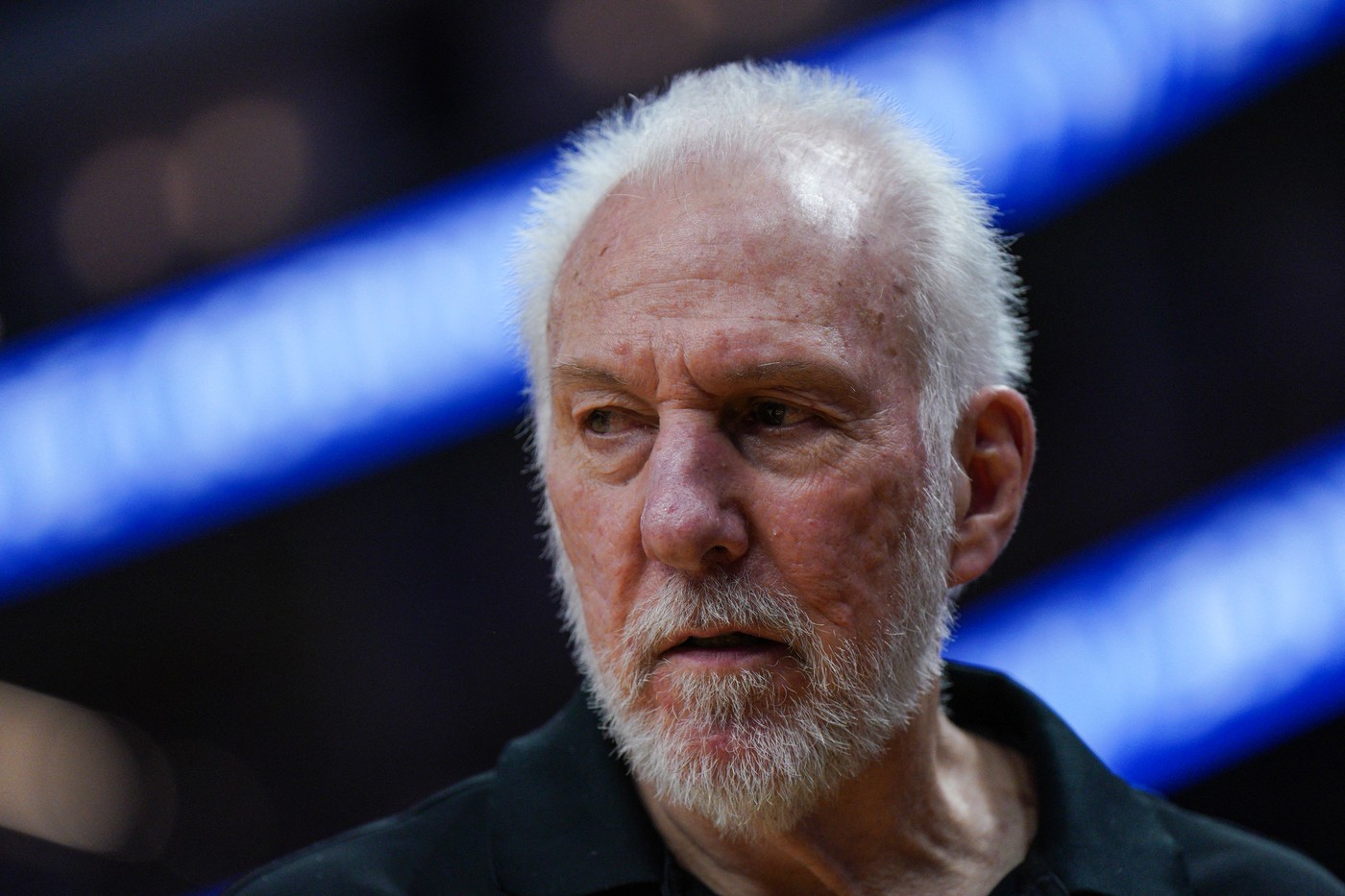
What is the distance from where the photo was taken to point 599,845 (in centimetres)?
178

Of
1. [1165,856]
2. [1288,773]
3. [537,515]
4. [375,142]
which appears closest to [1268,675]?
[1288,773]

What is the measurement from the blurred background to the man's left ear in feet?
4.80

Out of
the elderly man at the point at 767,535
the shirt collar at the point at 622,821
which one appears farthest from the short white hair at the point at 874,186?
the shirt collar at the point at 622,821

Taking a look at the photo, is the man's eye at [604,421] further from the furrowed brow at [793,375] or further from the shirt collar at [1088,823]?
the shirt collar at [1088,823]

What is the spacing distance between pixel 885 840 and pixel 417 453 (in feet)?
5.91

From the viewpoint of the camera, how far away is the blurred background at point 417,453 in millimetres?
3146

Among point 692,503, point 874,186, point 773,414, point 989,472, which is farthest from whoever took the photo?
Answer: point 989,472

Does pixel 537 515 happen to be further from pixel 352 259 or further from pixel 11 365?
pixel 11 365

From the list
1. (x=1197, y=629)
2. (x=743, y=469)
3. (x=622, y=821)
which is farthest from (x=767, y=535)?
(x=1197, y=629)

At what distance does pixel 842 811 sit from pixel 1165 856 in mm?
490

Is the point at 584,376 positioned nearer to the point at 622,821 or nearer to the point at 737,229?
the point at 737,229

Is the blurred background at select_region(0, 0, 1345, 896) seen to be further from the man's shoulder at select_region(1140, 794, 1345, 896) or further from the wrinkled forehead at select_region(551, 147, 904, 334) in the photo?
the wrinkled forehead at select_region(551, 147, 904, 334)

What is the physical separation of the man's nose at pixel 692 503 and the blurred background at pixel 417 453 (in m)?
1.69

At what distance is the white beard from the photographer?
Answer: 5.53 ft
